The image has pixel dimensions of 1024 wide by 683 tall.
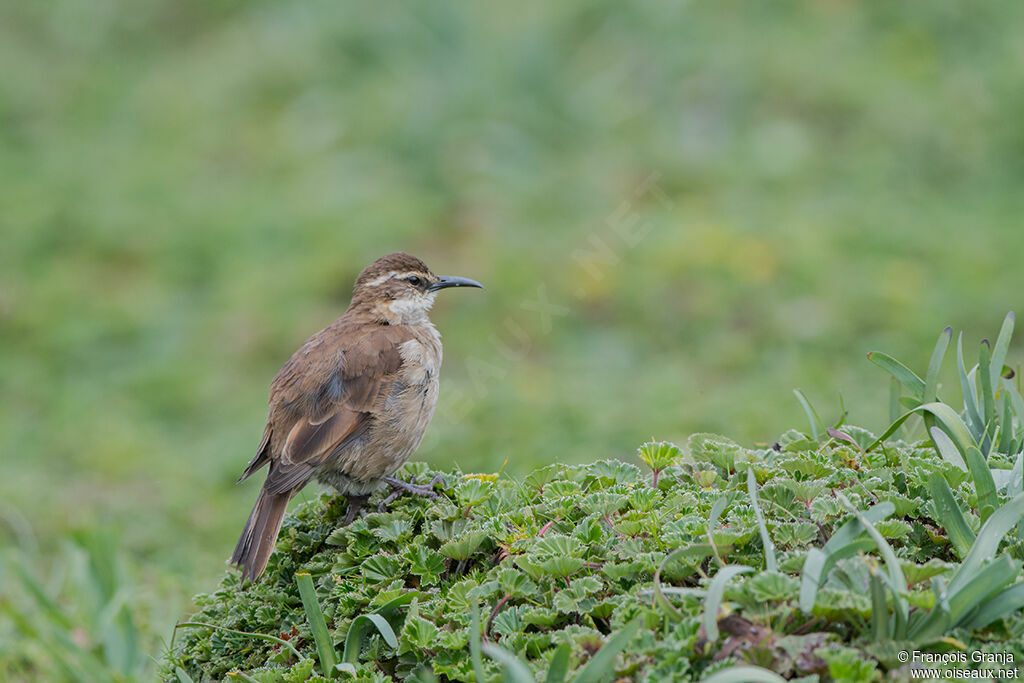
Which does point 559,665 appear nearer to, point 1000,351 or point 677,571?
point 677,571

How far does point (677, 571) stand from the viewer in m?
3.39

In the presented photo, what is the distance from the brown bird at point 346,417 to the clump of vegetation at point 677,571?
7.3 inches

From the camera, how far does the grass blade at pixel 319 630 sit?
11.8 feet

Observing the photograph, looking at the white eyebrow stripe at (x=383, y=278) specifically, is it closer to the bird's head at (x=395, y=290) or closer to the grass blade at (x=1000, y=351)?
the bird's head at (x=395, y=290)

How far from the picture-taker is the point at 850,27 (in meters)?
12.1

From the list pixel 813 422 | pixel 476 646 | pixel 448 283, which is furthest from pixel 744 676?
pixel 448 283

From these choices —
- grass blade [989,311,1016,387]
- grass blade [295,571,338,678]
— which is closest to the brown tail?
grass blade [295,571,338,678]

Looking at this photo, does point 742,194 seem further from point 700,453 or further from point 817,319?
point 700,453

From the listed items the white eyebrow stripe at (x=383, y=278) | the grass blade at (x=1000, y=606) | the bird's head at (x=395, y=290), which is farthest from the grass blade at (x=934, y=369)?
the white eyebrow stripe at (x=383, y=278)

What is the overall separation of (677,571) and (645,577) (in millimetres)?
112

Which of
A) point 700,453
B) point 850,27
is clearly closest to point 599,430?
point 700,453

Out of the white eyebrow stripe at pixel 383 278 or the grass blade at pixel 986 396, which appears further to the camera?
the white eyebrow stripe at pixel 383 278

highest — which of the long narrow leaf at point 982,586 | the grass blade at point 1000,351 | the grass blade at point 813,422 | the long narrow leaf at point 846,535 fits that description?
the grass blade at point 813,422

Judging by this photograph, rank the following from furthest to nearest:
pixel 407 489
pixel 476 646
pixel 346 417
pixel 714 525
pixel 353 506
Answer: pixel 346 417
pixel 353 506
pixel 407 489
pixel 714 525
pixel 476 646
